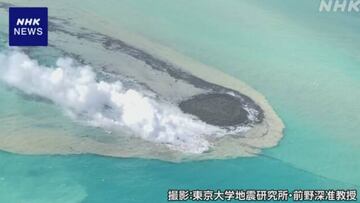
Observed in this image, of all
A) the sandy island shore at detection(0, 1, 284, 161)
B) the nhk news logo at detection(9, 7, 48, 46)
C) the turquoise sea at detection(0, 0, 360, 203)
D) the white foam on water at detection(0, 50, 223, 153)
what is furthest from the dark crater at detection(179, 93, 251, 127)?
the nhk news logo at detection(9, 7, 48, 46)

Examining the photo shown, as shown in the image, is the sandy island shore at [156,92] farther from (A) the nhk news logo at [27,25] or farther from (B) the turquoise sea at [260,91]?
(A) the nhk news logo at [27,25]

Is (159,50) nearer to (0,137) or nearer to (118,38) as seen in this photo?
(118,38)

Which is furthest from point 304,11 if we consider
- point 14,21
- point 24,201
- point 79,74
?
point 24,201

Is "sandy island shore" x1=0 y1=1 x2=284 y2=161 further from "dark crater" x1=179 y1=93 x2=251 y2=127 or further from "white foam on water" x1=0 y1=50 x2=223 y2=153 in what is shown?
"white foam on water" x1=0 y1=50 x2=223 y2=153

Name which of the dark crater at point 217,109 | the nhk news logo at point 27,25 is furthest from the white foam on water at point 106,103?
the nhk news logo at point 27,25

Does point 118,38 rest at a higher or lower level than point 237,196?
higher

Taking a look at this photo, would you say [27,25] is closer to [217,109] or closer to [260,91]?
[217,109]
